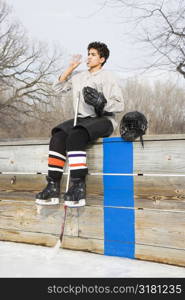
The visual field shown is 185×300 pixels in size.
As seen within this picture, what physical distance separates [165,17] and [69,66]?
10.5 meters

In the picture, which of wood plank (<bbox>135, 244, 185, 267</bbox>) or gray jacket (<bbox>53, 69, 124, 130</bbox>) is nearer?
wood plank (<bbox>135, 244, 185, 267</bbox>)

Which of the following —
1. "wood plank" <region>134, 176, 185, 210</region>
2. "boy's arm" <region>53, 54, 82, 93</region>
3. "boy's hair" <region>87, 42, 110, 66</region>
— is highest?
"boy's hair" <region>87, 42, 110, 66</region>

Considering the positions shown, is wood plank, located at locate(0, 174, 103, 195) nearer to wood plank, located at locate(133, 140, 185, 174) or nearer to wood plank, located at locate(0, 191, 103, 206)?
wood plank, located at locate(0, 191, 103, 206)

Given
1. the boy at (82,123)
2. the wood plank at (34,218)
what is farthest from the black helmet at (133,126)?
the wood plank at (34,218)

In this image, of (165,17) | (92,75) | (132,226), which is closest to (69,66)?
(92,75)

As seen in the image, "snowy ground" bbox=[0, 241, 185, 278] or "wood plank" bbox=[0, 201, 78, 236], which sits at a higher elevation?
"wood plank" bbox=[0, 201, 78, 236]

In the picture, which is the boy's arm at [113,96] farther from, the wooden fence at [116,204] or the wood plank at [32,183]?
the wood plank at [32,183]

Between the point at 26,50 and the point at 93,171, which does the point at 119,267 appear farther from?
the point at 26,50

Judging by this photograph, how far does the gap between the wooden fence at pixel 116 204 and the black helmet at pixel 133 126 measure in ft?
0.20

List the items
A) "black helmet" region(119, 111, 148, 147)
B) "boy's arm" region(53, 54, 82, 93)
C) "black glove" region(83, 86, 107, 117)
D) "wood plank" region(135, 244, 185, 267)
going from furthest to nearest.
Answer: "boy's arm" region(53, 54, 82, 93), "black glove" region(83, 86, 107, 117), "black helmet" region(119, 111, 148, 147), "wood plank" region(135, 244, 185, 267)

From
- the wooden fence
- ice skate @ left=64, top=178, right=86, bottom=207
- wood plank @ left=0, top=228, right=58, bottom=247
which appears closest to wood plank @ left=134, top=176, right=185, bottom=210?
the wooden fence

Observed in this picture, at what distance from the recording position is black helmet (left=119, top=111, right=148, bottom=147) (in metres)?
2.88

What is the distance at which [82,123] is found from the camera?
307 cm

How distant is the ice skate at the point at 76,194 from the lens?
289 centimetres
